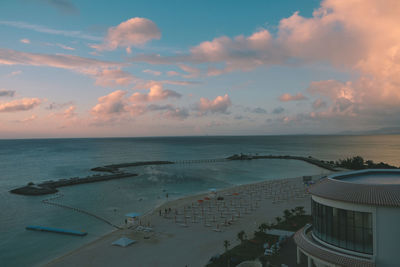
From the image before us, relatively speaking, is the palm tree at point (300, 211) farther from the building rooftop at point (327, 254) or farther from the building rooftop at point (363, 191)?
the building rooftop at point (327, 254)

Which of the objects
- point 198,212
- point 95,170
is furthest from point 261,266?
point 95,170

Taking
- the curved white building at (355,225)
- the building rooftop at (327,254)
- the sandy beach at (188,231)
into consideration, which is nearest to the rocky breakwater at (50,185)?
the sandy beach at (188,231)

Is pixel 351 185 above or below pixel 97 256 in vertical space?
above

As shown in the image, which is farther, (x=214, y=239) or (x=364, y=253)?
(x=214, y=239)

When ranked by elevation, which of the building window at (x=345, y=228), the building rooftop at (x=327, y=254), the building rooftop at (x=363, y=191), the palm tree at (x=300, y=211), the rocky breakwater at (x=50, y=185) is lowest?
the rocky breakwater at (x=50, y=185)

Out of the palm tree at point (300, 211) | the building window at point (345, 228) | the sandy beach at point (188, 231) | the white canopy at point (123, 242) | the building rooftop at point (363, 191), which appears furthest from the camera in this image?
the palm tree at point (300, 211)

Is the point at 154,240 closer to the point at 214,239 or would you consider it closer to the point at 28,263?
the point at 214,239
